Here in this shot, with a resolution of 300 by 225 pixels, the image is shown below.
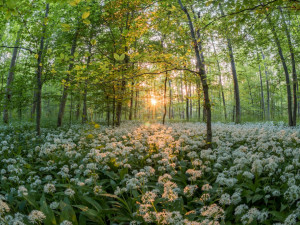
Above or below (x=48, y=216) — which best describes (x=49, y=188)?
above

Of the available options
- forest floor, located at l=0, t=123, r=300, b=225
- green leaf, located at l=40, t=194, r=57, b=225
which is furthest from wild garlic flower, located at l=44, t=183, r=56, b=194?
green leaf, located at l=40, t=194, r=57, b=225

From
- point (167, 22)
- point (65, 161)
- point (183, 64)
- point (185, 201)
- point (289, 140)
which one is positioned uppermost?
point (167, 22)

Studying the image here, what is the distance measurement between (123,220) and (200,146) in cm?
470

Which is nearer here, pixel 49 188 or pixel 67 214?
pixel 67 214

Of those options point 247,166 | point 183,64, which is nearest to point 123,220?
point 247,166

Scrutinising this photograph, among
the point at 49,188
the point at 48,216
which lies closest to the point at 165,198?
the point at 48,216

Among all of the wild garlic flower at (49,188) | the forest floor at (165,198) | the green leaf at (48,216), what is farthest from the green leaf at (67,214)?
the wild garlic flower at (49,188)

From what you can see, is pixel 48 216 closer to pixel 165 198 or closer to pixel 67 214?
pixel 67 214

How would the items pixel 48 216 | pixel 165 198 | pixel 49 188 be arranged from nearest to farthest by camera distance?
pixel 48 216
pixel 165 198
pixel 49 188

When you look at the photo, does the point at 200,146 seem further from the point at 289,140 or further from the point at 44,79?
the point at 44,79

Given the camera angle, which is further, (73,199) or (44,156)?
(44,156)

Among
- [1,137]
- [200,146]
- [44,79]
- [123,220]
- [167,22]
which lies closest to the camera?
[123,220]

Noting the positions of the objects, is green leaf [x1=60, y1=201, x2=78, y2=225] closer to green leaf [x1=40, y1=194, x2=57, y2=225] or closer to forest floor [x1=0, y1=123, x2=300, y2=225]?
forest floor [x1=0, y1=123, x2=300, y2=225]

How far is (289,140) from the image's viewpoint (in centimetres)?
632
